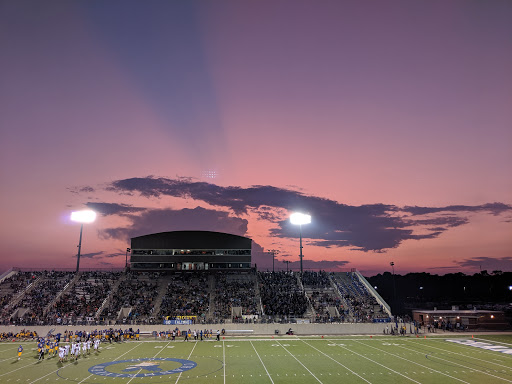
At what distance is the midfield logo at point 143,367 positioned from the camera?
25177mm

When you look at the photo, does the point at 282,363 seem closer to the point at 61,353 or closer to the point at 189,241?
the point at 61,353

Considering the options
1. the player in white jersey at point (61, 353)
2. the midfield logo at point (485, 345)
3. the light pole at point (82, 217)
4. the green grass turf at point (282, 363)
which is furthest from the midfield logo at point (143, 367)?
the light pole at point (82, 217)

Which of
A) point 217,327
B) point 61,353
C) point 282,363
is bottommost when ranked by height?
point 282,363

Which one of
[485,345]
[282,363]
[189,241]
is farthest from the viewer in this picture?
[189,241]

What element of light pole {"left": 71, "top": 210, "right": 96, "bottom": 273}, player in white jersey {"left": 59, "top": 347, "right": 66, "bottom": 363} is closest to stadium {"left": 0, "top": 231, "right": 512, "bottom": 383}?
player in white jersey {"left": 59, "top": 347, "right": 66, "bottom": 363}

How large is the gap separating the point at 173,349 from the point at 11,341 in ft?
57.6

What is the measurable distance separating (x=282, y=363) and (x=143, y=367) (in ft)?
30.5

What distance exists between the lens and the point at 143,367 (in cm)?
2705

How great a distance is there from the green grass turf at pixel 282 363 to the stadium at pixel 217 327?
0.37ft

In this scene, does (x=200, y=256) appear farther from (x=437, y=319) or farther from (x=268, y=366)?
(x=268, y=366)

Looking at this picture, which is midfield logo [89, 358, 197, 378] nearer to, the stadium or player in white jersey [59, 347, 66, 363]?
the stadium

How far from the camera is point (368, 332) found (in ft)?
157

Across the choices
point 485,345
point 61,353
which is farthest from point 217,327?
point 485,345

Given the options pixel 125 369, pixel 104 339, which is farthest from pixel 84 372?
pixel 104 339
